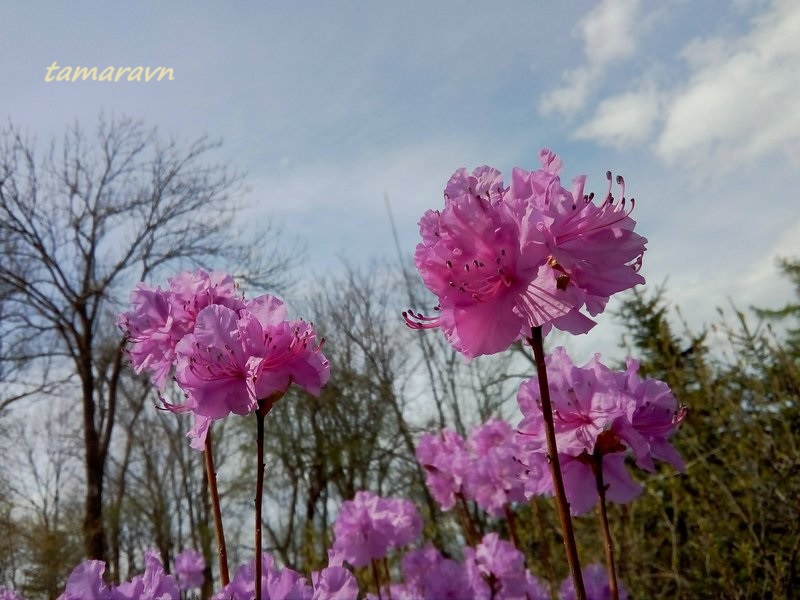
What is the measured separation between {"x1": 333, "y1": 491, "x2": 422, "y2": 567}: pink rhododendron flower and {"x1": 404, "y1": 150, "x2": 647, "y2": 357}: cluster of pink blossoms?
9.07 feet

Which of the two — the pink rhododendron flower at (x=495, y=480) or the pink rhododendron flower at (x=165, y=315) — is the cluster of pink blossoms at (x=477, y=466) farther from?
the pink rhododendron flower at (x=165, y=315)

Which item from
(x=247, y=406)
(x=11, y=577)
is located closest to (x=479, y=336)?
(x=247, y=406)

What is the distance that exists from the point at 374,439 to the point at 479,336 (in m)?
15.8

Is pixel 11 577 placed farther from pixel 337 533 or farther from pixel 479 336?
pixel 479 336

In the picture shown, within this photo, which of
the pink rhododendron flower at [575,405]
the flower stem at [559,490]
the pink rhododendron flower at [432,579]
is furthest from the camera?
the pink rhododendron flower at [432,579]

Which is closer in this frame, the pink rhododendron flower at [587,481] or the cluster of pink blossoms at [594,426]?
the cluster of pink blossoms at [594,426]

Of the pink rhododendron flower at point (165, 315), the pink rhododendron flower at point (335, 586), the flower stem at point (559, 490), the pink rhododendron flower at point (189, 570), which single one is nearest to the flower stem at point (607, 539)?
the flower stem at point (559, 490)

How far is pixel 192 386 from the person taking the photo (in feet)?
5.33

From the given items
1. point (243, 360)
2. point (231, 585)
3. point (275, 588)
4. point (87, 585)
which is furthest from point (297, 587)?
point (243, 360)

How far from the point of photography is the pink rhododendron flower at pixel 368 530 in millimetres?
3744

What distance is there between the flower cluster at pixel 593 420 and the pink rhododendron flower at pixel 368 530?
6.83 feet

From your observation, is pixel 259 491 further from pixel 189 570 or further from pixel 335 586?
pixel 189 570

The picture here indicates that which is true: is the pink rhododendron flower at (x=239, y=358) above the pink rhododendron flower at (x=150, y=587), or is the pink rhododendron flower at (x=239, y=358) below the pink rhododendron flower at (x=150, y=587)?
above

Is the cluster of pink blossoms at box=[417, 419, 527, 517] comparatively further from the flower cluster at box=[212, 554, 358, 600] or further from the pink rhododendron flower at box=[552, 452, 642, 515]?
the flower cluster at box=[212, 554, 358, 600]
